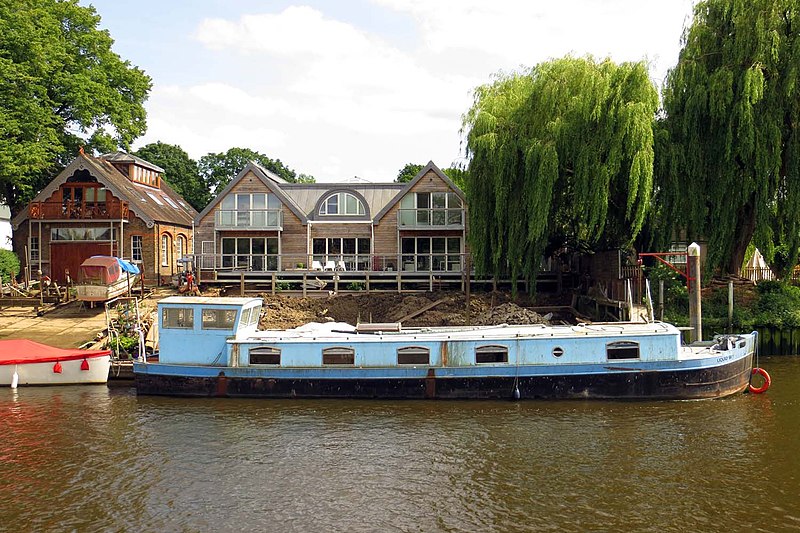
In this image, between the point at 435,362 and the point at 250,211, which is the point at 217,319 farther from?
the point at 250,211

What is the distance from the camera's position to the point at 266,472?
1459 cm

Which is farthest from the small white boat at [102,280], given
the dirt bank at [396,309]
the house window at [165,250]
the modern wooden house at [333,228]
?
the house window at [165,250]

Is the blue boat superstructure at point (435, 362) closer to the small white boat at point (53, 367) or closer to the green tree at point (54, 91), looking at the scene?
the small white boat at point (53, 367)

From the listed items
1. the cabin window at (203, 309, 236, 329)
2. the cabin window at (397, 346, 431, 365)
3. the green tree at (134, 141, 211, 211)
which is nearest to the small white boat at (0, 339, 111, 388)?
the cabin window at (203, 309, 236, 329)

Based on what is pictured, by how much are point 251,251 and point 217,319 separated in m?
18.6

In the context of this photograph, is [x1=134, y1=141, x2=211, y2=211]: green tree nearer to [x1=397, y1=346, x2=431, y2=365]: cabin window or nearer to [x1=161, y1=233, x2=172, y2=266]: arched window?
[x1=161, y1=233, x2=172, y2=266]: arched window

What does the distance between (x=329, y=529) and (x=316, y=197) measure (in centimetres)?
3192

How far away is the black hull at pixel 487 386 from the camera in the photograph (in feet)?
65.4

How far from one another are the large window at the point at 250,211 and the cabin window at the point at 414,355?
66.2 ft

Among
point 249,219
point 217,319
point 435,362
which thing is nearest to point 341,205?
point 249,219

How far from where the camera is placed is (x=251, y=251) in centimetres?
3956

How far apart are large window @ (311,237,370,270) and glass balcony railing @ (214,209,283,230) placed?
269 centimetres

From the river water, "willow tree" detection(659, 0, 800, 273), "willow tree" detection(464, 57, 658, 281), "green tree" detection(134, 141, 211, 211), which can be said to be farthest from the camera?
"green tree" detection(134, 141, 211, 211)

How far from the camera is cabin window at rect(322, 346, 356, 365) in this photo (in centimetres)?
2098
